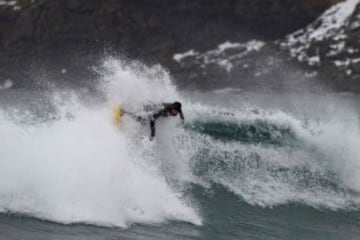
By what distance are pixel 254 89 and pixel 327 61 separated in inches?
1065

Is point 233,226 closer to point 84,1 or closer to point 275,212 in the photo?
point 275,212

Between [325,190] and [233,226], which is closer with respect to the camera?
[233,226]

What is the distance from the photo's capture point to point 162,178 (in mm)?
18953

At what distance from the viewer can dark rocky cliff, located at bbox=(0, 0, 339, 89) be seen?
16075cm

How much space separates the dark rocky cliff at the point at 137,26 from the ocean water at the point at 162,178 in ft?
431

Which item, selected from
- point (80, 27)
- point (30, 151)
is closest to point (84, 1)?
point (80, 27)

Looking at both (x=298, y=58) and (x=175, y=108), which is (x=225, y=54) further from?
(x=175, y=108)

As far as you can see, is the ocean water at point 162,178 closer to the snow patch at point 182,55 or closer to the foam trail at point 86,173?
the foam trail at point 86,173

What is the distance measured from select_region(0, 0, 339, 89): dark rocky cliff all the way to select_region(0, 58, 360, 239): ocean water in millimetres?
131266

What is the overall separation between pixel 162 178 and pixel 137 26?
153095 mm

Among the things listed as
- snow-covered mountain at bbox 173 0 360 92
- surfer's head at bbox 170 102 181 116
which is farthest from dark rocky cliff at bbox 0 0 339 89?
surfer's head at bbox 170 102 181 116

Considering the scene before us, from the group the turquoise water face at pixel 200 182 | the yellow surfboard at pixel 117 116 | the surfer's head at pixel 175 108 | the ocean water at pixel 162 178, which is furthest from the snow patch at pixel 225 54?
the yellow surfboard at pixel 117 116

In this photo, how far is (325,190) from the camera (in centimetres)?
2241

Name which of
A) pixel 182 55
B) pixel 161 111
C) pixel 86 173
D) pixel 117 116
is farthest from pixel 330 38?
pixel 86 173
